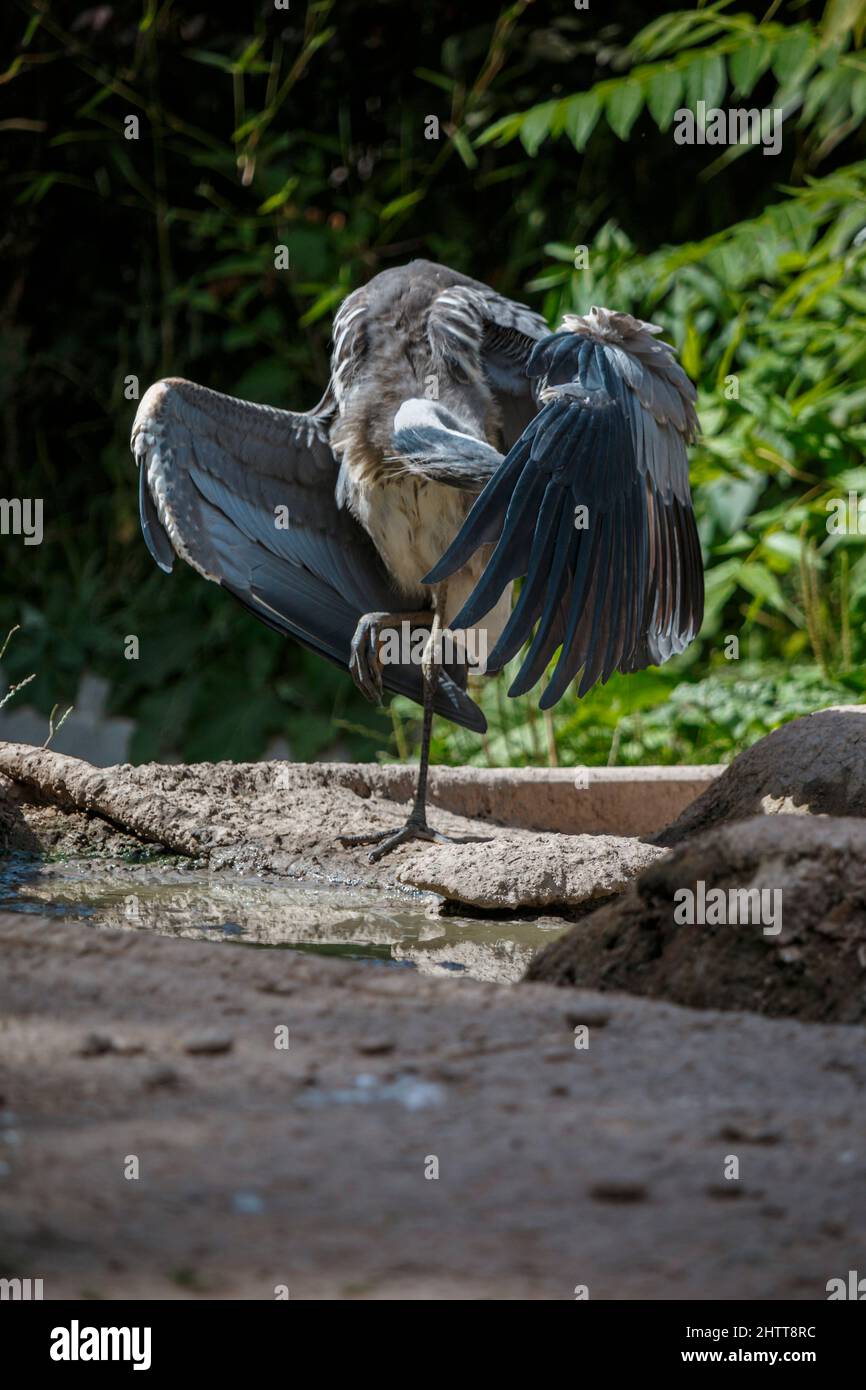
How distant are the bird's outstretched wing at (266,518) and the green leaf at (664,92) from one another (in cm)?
A: 160

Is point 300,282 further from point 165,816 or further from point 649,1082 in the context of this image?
point 649,1082

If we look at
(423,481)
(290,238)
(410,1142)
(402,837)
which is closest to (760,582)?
(423,481)

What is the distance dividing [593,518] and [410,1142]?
1888mm

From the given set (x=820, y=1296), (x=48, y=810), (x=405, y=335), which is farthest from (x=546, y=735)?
(x=820, y=1296)

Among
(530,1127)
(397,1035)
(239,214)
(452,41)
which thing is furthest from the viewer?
(239,214)

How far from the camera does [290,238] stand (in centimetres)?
668

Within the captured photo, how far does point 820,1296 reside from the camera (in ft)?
3.32

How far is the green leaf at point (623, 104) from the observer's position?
189 inches

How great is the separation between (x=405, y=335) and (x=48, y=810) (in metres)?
1.49

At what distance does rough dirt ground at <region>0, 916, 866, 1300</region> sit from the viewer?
101 cm

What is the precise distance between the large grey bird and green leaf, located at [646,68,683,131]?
124 cm

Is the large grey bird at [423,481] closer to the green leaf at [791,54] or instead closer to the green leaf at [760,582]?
the green leaf at [760,582]

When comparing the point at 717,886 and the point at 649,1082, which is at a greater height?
the point at 717,886

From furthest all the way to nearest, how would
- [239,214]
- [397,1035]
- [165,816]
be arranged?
1. [239,214]
2. [165,816]
3. [397,1035]
